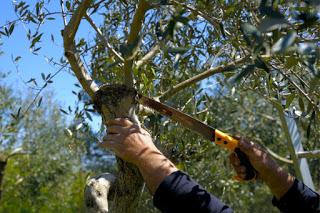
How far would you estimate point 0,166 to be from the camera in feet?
31.9

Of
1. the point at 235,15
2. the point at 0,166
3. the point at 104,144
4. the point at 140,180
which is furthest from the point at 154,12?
the point at 0,166

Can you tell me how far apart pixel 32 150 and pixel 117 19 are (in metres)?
16.2

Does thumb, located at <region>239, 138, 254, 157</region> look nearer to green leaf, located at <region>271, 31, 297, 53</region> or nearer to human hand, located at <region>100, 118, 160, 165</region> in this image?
human hand, located at <region>100, 118, 160, 165</region>

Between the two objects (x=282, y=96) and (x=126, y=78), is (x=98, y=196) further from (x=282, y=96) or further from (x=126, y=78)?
(x=282, y=96)

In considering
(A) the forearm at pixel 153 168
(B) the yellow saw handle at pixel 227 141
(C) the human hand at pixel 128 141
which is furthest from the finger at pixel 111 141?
(B) the yellow saw handle at pixel 227 141

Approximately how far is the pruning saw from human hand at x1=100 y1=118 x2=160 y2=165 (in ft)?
1.23

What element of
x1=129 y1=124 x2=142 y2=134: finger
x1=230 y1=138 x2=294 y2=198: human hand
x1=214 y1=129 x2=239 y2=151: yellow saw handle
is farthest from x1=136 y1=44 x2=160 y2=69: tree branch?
x1=230 y1=138 x2=294 y2=198: human hand

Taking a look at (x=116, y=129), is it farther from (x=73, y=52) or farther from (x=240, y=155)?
(x=73, y=52)

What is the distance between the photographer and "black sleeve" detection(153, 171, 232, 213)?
176 centimetres

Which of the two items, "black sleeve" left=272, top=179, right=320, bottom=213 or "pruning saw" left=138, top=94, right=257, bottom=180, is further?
"pruning saw" left=138, top=94, right=257, bottom=180

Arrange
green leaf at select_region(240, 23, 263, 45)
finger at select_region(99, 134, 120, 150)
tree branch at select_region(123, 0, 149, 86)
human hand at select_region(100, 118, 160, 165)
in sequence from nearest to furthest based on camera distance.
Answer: green leaf at select_region(240, 23, 263, 45) < human hand at select_region(100, 118, 160, 165) < finger at select_region(99, 134, 120, 150) < tree branch at select_region(123, 0, 149, 86)

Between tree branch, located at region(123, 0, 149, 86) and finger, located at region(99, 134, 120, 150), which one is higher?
tree branch, located at region(123, 0, 149, 86)

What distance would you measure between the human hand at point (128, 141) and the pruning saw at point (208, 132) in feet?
1.23

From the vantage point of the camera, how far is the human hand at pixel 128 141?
1964 millimetres
